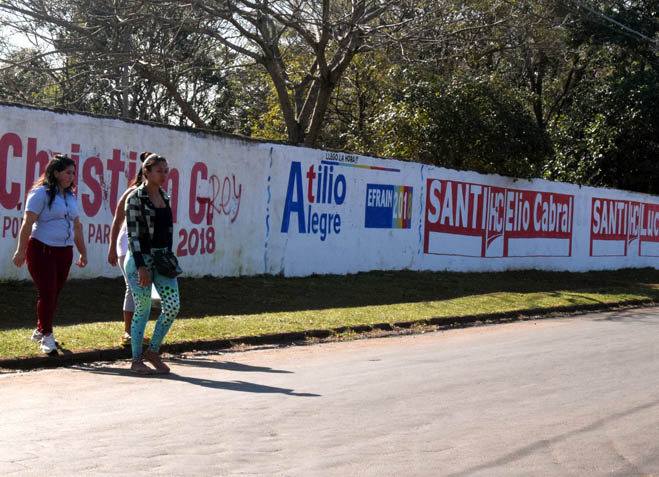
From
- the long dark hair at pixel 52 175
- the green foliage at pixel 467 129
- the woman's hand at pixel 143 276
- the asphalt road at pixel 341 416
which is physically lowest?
the asphalt road at pixel 341 416

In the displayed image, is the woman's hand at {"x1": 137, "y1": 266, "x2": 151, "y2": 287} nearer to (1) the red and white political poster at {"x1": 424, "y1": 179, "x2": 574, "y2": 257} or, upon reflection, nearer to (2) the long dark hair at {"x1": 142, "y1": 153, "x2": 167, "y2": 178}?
(2) the long dark hair at {"x1": 142, "y1": 153, "x2": 167, "y2": 178}

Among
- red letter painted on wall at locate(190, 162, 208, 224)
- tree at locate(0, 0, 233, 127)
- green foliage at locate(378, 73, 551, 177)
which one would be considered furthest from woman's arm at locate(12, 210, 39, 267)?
green foliage at locate(378, 73, 551, 177)

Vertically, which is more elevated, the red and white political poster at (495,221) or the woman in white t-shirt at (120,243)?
the red and white political poster at (495,221)

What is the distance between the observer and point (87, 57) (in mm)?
22594

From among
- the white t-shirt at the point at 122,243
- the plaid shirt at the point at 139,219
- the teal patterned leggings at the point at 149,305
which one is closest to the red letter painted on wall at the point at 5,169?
the white t-shirt at the point at 122,243

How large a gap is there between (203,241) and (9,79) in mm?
9441

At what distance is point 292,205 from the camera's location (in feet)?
54.5

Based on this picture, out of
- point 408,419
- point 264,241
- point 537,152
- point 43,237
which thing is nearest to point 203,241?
point 264,241

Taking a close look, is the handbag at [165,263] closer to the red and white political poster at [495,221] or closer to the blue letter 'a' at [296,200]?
the blue letter 'a' at [296,200]

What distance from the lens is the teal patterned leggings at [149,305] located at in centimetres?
777

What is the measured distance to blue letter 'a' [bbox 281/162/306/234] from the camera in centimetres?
1653

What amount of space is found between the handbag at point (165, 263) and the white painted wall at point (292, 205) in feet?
17.8

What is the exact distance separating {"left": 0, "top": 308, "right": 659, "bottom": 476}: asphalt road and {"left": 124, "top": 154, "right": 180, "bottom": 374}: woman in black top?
33 centimetres

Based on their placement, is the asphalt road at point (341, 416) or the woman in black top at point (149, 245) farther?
the woman in black top at point (149, 245)
